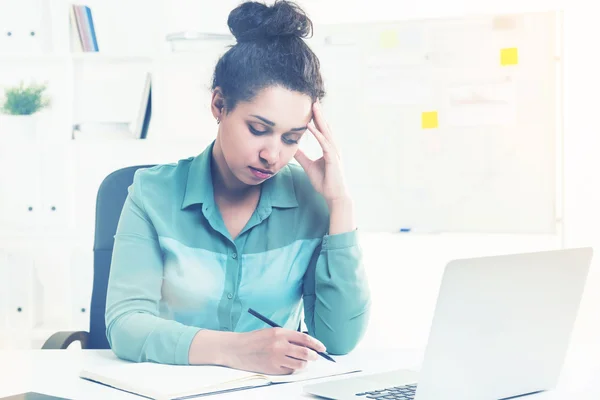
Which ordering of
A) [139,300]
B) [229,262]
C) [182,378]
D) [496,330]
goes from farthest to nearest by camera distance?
[229,262] → [139,300] → [182,378] → [496,330]

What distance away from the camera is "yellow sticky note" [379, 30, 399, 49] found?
2875 mm

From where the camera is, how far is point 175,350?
1.10 m

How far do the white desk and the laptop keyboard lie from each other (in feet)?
0.28

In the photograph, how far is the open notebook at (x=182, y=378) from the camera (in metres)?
0.93

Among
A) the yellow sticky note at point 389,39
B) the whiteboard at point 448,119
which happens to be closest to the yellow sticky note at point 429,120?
the whiteboard at point 448,119

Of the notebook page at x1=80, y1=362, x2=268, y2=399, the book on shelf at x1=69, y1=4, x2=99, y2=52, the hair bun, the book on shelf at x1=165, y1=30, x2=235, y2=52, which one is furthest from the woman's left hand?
the book on shelf at x1=69, y1=4, x2=99, y2=52

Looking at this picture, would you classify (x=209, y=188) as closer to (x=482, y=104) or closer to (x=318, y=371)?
(x=318, y=371)

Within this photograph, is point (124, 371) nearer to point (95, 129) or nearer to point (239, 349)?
point (239, 349)

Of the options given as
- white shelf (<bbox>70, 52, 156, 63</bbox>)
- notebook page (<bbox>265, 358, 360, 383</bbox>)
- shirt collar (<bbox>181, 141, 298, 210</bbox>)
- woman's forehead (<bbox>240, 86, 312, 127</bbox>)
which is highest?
white shelf (<bbox>70, 52, 156, 63</bbox>)

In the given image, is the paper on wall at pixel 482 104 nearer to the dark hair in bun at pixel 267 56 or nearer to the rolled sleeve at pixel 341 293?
the dark hair in bun at pixel 267 56

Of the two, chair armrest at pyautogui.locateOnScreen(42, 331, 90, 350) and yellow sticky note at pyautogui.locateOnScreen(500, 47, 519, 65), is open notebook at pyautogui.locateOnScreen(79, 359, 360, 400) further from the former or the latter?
yellow sticky note at pyautogui.locateOnScreen(500, 47, 519, 65)

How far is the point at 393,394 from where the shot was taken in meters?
0.91

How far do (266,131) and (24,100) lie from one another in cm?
185

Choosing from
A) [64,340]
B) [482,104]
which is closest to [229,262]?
[64,340]
